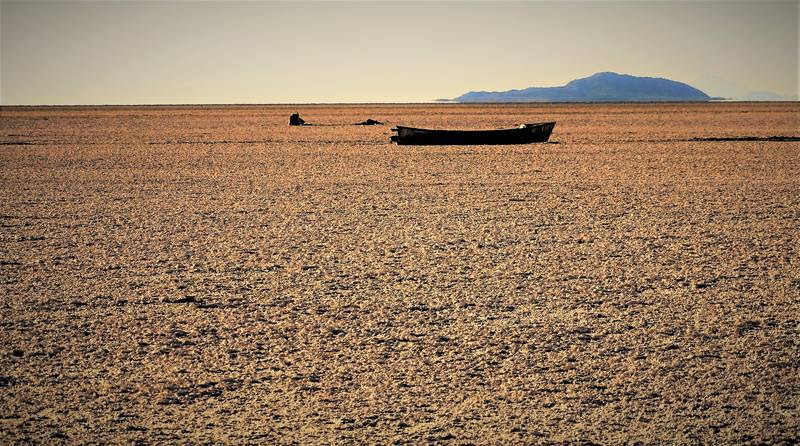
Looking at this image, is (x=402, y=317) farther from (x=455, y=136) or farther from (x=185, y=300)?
(x=455, y=136)

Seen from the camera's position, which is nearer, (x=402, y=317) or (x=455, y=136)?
(x=402, y=317)

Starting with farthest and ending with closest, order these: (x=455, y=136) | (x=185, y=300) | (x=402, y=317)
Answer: (x=455, y=136), (x=185, y=300), (x=402, y=317)

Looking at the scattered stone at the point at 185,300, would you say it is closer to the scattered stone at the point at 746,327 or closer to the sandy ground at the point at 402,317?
the sandy ground at the point at 402,317

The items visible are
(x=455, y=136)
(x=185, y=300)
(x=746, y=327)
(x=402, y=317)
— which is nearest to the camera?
(x=746, y=327)

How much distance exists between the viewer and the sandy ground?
13.6 feet

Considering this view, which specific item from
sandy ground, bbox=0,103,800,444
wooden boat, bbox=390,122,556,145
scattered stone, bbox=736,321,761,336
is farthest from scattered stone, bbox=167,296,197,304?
wooden boat, bbox=390,122,556,145

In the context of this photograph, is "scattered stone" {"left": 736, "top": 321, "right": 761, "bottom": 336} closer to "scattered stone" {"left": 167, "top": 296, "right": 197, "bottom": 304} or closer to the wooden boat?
"scattered stone" {"left": 167, "top": 296, "right": 197, "bottom": 304}

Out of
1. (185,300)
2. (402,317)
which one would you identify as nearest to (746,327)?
(402,317)

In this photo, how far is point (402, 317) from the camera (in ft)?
19.4

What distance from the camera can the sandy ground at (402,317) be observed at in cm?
415

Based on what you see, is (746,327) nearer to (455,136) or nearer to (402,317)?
(402,317)

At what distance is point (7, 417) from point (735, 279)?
5.79 meters

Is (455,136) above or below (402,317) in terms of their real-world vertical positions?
above

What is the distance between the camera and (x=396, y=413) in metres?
4.21
